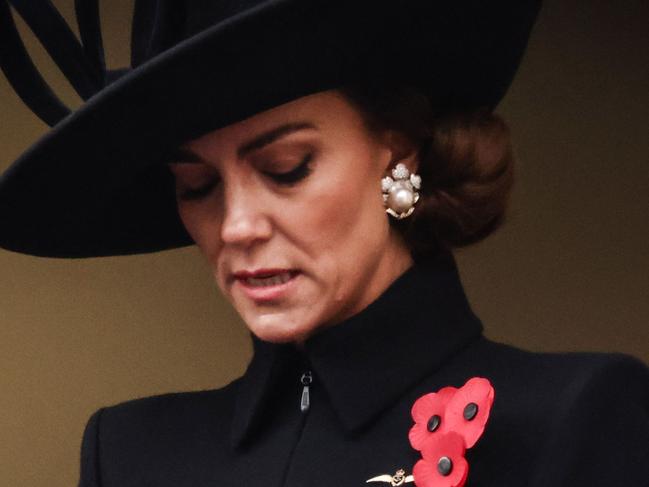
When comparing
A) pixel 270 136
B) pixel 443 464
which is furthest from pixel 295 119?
pixel 443 464

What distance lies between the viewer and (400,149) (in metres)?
1.27

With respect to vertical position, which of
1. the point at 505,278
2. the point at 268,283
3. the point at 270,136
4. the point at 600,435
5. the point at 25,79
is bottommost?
the point at 600,435

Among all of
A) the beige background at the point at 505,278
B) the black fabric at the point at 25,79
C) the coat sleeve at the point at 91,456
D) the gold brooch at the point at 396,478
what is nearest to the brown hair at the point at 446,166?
the gold brooch at the point at 396,478

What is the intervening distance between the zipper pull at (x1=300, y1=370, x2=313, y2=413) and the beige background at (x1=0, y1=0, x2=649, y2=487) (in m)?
0.68

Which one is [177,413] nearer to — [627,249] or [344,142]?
[344,142]

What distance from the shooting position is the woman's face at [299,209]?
1188 millimetres

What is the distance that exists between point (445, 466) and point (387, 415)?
0.14m

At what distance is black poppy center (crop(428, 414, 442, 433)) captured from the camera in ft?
3.76

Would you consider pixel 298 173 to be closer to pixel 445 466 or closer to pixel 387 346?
pixel 387 346

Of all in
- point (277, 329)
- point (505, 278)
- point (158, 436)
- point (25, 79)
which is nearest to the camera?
point (277, 329)

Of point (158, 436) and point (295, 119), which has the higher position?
point (295, 119)

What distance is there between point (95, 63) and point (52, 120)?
8cm

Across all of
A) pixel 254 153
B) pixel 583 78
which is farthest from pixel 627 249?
pixel 254 153

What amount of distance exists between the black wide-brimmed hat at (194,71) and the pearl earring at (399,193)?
92 millimetres
